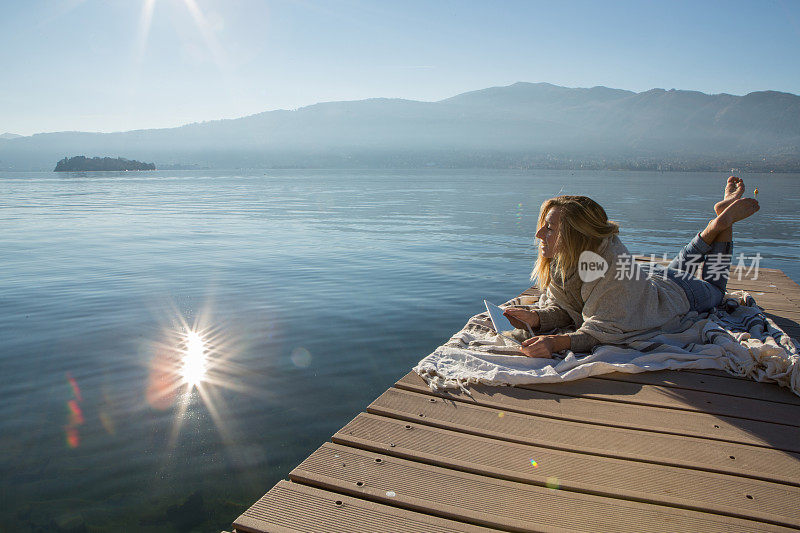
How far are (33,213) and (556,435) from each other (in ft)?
95.3

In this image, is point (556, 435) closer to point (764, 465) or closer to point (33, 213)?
point (764, 465)

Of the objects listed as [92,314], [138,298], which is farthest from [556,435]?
[138,298]

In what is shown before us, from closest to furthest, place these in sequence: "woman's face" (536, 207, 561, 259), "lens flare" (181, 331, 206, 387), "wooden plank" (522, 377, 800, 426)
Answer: "wooden plank" (522, 377, 800, 426), "woman's face" (536, 207, 561, 259), "lens flare" (181, 331, 206, 387)

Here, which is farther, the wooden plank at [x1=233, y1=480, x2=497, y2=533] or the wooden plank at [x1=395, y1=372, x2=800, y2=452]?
the wooden plank at [x1=395, y1=372, x2=800, y2=452]

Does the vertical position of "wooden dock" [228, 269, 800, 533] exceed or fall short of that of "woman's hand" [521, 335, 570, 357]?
it falls short

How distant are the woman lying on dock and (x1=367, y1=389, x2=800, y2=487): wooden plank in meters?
0.98

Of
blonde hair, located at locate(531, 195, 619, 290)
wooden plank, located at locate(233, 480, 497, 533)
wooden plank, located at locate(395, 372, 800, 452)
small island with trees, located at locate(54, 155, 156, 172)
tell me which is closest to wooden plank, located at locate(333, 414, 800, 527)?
wooden plank, located at locate(395, 372, 800, 452)

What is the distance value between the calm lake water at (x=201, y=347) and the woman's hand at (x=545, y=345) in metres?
1.83

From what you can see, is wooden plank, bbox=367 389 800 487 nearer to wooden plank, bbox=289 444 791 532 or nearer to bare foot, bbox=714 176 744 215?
wooden plank, bbox=289 444 791 532

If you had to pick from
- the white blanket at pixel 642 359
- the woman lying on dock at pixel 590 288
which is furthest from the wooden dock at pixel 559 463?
the woman lying on dock at pixel 590 288

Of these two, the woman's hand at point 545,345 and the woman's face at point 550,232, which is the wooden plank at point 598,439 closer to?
the woman's hand at point 545,345

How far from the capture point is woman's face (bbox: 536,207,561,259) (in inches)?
169

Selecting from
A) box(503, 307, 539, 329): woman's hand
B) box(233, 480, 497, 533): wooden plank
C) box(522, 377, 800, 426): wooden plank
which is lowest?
box(233, 480, 497, 533): wooden plank

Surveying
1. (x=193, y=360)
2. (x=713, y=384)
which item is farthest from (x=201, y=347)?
(x=713, y=384)
